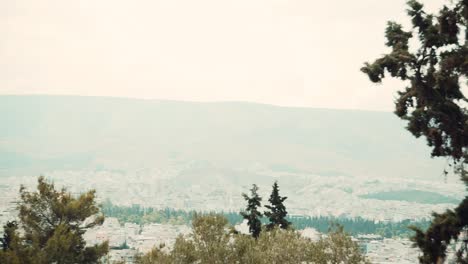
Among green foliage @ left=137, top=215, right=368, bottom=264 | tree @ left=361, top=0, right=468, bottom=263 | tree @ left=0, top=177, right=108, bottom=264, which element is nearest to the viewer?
tree @ left=361, top=0, right=468, bottom=263

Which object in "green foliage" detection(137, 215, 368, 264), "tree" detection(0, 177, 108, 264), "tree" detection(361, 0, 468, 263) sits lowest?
"green foliage" detection(137, 215, 368, 264)

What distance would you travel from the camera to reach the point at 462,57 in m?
19.3

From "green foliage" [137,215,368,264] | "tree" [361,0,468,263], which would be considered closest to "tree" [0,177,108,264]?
"green foliage" [137,215,368,264]

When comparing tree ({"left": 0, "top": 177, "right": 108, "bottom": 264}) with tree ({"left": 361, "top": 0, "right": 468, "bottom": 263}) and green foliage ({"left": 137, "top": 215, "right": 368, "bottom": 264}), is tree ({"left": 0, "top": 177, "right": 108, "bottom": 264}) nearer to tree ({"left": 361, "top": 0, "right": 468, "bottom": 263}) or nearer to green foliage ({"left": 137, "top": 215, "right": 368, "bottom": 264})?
green foliage ({"left": 137, "top": 215, "right": 368, "bottom": 264})

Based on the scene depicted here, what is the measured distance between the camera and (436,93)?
2017 centimetres

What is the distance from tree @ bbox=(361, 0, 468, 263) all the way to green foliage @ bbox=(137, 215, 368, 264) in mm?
22375

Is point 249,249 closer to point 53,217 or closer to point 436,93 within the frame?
point 53,217

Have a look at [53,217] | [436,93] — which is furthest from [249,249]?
[436,93]

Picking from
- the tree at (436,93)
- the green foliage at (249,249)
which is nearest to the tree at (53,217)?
the green foliage at (249,249)

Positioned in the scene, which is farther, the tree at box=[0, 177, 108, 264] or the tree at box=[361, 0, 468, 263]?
the tree at box=[0, 177, 108, 264]

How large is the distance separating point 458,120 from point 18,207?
96.0ft

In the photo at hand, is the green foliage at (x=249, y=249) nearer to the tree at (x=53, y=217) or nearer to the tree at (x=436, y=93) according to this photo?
the tree at (x=53, y=217)

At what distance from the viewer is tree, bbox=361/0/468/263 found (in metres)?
19.4

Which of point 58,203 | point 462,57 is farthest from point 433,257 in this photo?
point 58,203
